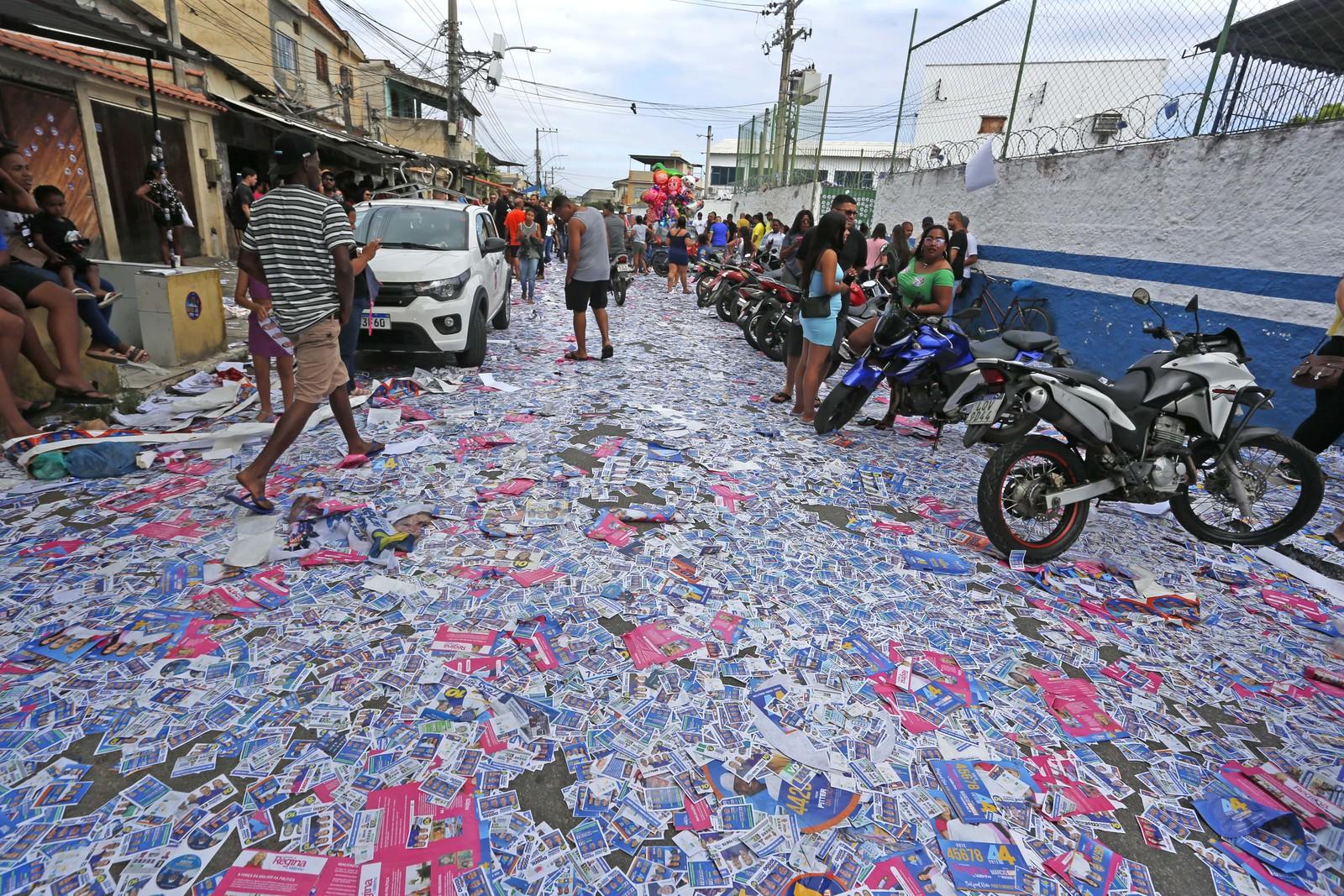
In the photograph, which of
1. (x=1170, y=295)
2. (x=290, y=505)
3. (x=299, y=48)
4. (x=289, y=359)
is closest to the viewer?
(x=290, y=505)

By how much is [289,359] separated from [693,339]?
6.00m

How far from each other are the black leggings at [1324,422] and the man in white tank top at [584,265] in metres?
5.89

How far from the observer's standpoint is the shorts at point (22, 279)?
4521mm

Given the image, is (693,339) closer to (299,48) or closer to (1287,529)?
(1287,529)

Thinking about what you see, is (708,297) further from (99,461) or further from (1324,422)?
(99,461)

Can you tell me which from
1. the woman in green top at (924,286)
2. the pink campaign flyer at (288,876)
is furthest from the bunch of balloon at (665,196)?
the pink campaign flyer at (288,876)

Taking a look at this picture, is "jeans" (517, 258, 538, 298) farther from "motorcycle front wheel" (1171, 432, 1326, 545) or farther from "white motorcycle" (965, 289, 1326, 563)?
"motorcycle front wheel" (1171, 432, 1326, 545)

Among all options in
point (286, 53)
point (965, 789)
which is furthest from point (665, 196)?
point (965, 789)

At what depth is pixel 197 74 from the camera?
1434 cm

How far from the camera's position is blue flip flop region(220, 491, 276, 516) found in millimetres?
3506

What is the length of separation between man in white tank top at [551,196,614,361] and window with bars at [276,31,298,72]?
1878 cm

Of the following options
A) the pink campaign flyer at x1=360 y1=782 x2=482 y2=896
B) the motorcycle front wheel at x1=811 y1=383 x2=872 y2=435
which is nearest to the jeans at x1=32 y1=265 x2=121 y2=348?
the pink campaign flyer at x1=360 y1=782 x2=482 y2=896

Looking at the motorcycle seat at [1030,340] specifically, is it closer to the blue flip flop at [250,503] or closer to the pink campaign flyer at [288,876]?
the pink campaign flyer at [288,876]

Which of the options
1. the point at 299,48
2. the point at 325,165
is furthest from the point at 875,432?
the point at 299,48
